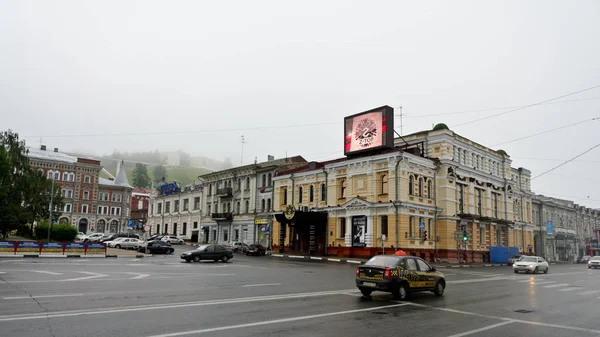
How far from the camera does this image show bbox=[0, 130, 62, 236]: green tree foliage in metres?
48.0

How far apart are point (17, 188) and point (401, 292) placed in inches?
1963

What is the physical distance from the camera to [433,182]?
47844 millimetres

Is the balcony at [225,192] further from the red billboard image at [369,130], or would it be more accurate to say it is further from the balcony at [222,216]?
the red billboard image at [369,130]

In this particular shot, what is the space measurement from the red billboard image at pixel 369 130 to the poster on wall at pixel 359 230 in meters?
7.59

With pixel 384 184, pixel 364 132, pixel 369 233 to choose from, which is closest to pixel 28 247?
pixel 369 233

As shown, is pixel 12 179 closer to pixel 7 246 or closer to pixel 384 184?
pixel 7 246

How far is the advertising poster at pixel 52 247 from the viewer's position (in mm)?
34031

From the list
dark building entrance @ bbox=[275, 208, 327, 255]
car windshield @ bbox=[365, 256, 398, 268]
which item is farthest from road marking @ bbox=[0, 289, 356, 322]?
dark building entrance @ bbox=[275, 208, 327, 255]

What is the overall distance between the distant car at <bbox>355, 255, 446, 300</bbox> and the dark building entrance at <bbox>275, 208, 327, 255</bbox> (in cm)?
3356

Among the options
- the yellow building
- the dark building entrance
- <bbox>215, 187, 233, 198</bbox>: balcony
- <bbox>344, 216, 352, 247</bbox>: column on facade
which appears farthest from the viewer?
<bbox>215, 187, 233, 198</bbox>: balcony

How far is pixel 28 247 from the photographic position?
1318 inches

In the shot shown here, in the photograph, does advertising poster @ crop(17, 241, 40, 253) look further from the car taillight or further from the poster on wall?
the car taillight

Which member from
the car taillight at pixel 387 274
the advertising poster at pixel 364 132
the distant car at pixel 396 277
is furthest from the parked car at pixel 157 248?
the car taillight at pixel 387 274

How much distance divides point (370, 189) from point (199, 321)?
36778 millimetres
